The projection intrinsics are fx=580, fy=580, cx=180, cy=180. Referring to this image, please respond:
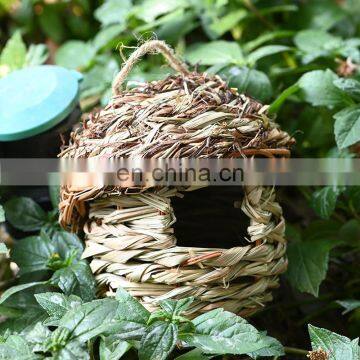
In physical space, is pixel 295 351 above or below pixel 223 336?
below

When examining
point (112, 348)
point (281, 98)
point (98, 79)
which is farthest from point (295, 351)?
point (98, 79)

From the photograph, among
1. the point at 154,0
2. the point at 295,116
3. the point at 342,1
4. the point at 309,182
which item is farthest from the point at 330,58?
the point at 342,1

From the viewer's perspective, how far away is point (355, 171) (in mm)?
1131

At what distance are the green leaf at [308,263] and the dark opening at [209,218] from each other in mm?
101

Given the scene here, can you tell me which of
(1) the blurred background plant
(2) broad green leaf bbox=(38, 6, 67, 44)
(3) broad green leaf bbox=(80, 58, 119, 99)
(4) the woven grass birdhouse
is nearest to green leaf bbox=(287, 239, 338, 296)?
(1) the blurred background plant

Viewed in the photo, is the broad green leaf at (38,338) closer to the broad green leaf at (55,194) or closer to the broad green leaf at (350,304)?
the broad green leaf at (55,194)

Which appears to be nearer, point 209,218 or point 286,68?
point 209,218

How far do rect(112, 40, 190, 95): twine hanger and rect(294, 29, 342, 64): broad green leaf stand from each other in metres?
0.42

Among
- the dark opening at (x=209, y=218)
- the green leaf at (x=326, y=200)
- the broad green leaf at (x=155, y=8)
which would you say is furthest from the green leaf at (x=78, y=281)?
the broad green leaf at (x=155, y=8)

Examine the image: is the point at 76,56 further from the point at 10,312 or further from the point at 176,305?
the point at 176,305

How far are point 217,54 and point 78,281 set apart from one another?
63 centimetres

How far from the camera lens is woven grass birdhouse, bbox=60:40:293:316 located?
0.86 metres

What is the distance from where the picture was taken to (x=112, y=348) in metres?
0.78

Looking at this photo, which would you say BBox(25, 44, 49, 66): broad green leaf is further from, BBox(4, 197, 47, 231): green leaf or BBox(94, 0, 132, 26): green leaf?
BBox(4, 197, 47, 231): green leaf
